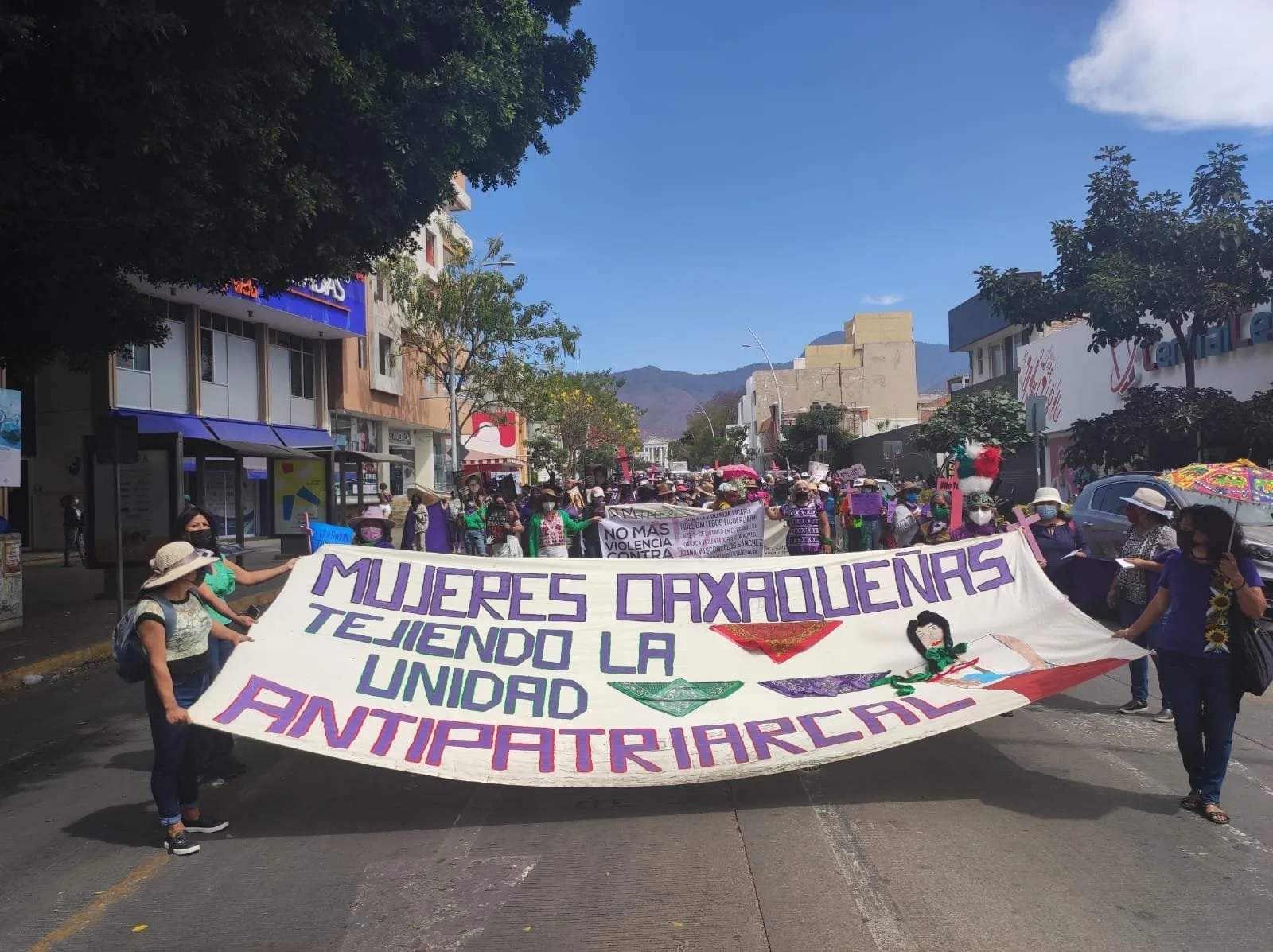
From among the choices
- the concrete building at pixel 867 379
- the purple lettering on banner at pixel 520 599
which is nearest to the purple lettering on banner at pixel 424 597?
the purple lettering on banner at pixel 520 599

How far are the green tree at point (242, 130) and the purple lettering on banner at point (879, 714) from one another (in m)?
6.06

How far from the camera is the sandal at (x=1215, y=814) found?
5078 millimetres

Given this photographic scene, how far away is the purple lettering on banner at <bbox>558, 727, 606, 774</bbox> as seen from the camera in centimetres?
518

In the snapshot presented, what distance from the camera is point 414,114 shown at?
9344 millimetres

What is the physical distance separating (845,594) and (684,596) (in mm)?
1078

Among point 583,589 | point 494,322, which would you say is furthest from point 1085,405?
point 583,589

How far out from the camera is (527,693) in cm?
575

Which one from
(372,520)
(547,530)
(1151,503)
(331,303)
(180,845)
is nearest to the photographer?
(180,845)

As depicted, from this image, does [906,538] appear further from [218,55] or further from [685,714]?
[218,55]

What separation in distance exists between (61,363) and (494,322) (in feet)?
50.3

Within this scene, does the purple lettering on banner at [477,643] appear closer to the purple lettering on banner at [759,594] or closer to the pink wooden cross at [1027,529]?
the purple lettering on banner at [759,594]

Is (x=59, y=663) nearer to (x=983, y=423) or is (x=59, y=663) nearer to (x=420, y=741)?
(x=420, y=741)

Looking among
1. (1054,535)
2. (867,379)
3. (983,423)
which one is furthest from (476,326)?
(867,379)

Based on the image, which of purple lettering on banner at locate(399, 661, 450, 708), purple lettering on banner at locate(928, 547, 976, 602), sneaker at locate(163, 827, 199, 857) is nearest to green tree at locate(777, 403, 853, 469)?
purple lettering on banner at locate(928, 547, 976, 602)
